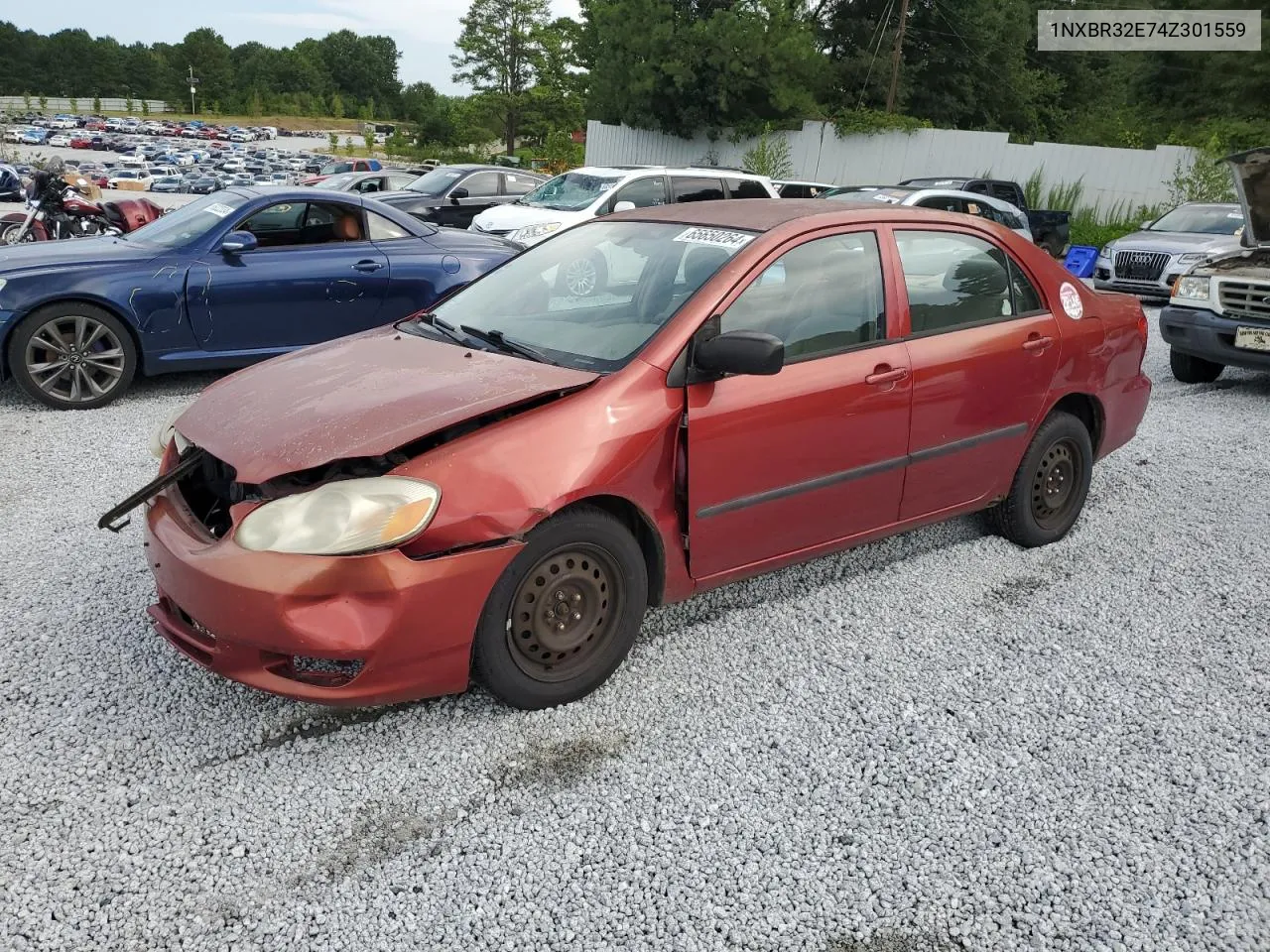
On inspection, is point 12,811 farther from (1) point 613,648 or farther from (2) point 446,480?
(1) point 613,648

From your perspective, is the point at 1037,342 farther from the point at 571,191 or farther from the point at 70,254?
the point at 571,191

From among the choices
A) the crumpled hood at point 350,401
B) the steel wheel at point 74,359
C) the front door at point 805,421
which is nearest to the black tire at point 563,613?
the front door at point 805,421

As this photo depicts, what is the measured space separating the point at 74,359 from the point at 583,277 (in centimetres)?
424

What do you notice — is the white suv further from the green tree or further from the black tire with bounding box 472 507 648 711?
the green tree

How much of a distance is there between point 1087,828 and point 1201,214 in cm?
1447

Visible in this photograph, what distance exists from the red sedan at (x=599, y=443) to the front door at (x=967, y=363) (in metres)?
0.01

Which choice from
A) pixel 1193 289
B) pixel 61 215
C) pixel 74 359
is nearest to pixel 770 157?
pixel 61 215

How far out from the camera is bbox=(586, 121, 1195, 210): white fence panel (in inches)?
957

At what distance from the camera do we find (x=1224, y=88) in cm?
3144

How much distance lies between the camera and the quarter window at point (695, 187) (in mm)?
12836

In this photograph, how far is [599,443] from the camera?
9.77 feet

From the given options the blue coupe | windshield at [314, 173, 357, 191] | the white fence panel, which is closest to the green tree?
the white fence panel

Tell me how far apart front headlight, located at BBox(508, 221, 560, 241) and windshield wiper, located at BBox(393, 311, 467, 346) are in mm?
7510

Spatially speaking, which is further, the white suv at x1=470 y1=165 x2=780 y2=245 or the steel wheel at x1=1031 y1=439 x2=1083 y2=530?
the white suv at x1=470 y1=165 x2=780 y2=245
